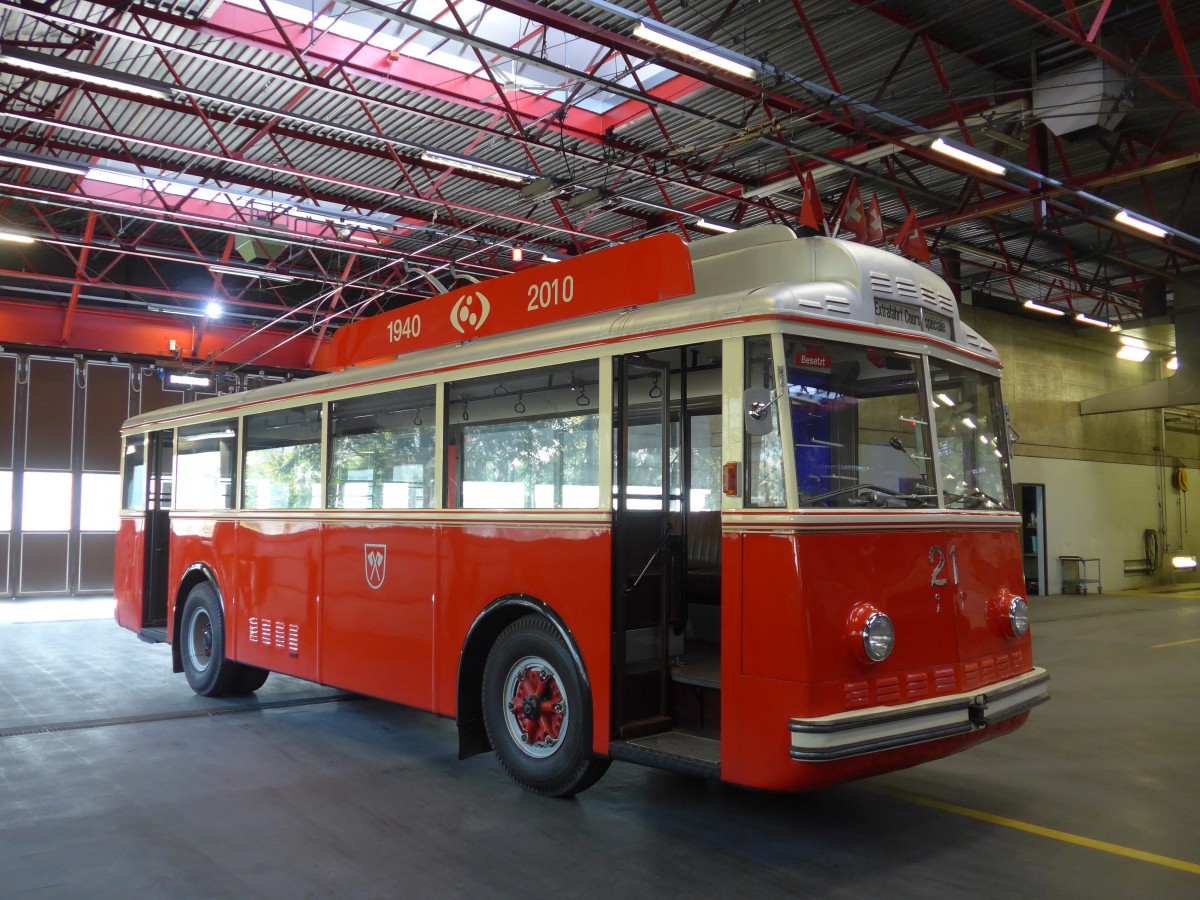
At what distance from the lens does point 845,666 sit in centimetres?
473

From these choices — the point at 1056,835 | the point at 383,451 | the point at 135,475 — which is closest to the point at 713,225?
the point at 135,475

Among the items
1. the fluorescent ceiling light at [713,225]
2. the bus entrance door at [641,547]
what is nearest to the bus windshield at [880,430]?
the bus entrance door at [641,547]

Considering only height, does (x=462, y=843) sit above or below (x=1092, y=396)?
below

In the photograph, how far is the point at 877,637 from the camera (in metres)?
4.79

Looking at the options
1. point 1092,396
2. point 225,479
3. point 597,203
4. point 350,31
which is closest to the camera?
point 225,479

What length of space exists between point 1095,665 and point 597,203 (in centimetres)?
957

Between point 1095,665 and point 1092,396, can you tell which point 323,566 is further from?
point 1092,396

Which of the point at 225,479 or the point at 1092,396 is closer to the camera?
the point at 225,479

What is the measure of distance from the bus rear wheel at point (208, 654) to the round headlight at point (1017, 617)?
22.5 ft

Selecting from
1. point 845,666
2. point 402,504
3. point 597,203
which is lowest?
point 845,666

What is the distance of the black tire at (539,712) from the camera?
5.72m

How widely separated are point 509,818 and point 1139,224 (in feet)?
44.3

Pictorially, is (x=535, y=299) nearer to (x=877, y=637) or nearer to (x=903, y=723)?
(x=877, y=637)

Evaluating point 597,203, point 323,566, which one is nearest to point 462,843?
point 323,566
